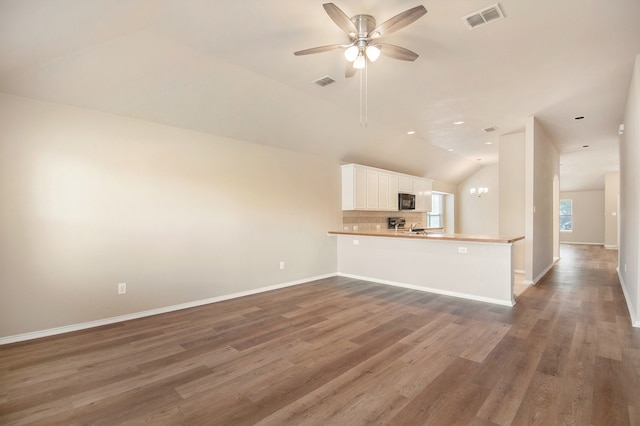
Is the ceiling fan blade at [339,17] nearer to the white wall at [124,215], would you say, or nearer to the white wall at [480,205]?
the white wall at [124,215]

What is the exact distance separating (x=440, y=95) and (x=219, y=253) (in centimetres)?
393

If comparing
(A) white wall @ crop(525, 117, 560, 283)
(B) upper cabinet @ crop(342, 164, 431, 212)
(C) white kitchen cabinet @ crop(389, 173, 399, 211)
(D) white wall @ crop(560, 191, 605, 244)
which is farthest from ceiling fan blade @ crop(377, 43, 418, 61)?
(D) white wall @ crop(560, 191, 605, 244)

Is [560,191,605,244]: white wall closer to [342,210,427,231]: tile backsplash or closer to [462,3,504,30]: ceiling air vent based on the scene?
[342,210,427,231]: tile backsplash

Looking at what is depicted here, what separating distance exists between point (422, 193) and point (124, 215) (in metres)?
7.10

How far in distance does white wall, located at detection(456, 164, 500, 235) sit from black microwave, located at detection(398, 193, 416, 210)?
3695 mm

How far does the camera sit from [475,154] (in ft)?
27.1

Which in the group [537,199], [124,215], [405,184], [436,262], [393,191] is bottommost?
[436,262]

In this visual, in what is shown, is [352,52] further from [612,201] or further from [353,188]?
[612,201]

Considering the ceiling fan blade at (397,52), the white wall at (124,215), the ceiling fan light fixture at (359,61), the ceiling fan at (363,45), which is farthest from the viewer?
the white wall at (124,215)

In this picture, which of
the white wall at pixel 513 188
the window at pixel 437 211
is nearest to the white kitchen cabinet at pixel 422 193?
the window at pixel 437 211

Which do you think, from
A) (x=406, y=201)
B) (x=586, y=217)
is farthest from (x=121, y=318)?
(x=586, y=217)

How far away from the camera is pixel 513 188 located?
616 centimetres

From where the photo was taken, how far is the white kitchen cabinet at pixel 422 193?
8.18m

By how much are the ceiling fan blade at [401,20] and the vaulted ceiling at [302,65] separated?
0.94 ft
